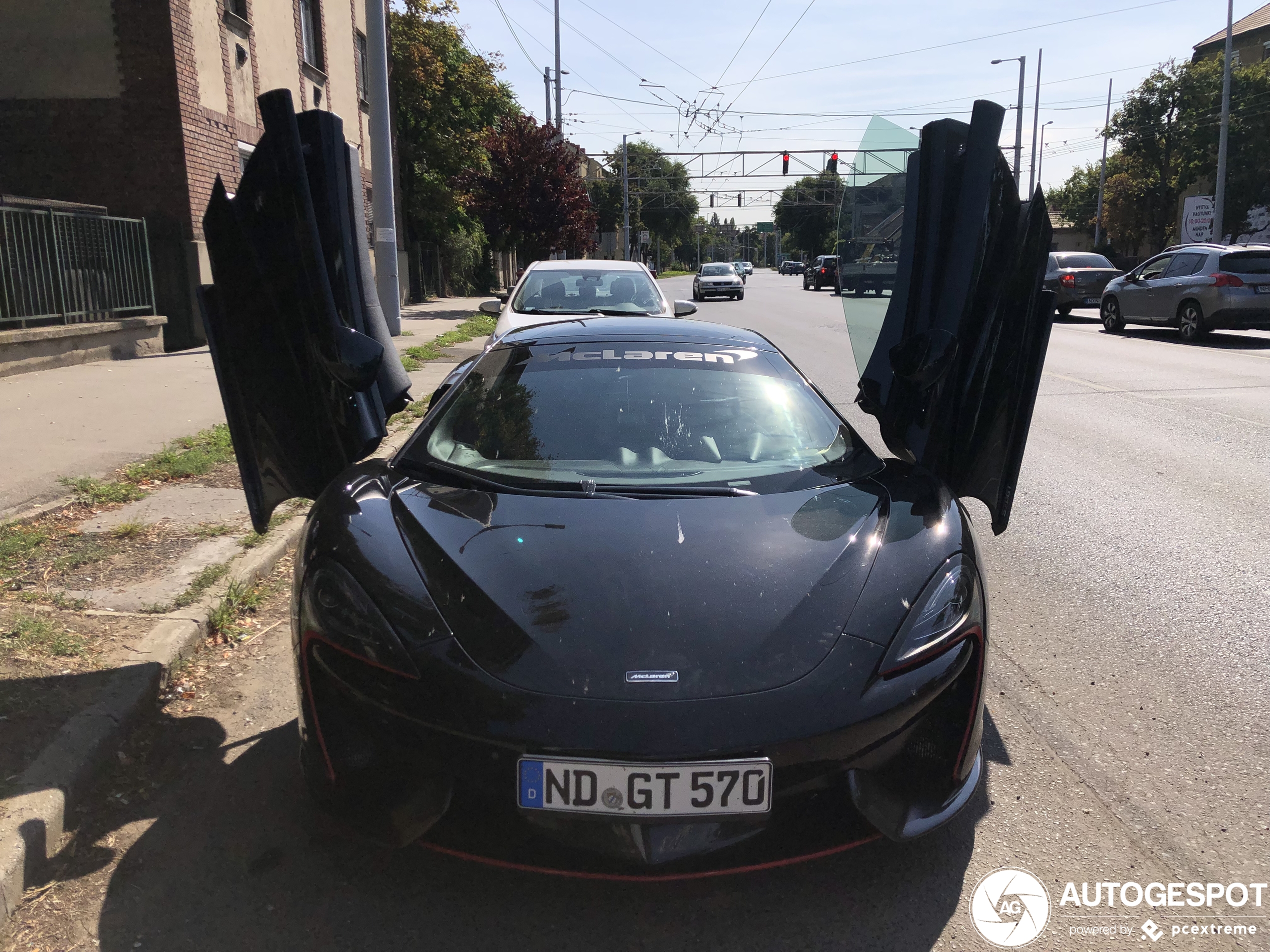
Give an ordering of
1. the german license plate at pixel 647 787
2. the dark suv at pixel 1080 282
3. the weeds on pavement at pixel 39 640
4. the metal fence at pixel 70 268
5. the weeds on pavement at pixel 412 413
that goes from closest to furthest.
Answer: the german license plate at pixel 647 787
the weeds on pavement at pixel 39 640
the weeds on pavement at pixel 412 413
the metal fence at pixel 70 268
the dark suv at pixel 1080 282

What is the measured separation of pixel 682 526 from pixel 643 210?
8818 cm

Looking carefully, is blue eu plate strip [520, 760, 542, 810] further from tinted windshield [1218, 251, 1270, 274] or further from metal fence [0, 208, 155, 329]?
tinted windshield [1218, 251, 1270, 274]

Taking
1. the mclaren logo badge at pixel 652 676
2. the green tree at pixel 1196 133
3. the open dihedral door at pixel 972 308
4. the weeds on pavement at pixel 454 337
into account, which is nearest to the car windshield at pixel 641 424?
the open dihedral door at pixel 972 308

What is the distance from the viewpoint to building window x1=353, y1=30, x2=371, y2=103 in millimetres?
22172

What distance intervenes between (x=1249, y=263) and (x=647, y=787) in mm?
17378

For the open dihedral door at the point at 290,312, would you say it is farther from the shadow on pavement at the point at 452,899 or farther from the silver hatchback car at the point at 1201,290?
the silver hatchback car at the point at 1201,290

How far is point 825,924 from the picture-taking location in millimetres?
2242

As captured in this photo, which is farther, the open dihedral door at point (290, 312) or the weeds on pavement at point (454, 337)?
the weeds on pavement at point (454, 337)

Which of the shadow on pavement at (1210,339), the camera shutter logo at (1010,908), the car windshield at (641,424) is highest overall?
the car windshield at (641,424)

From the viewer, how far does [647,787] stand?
2.03 m

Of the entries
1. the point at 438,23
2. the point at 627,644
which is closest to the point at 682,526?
the point at 627,644

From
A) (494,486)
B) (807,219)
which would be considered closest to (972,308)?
(494,486)

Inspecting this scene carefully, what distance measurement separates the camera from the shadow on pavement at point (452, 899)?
2207mm

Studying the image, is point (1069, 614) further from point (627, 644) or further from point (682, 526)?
point (627, 644)
